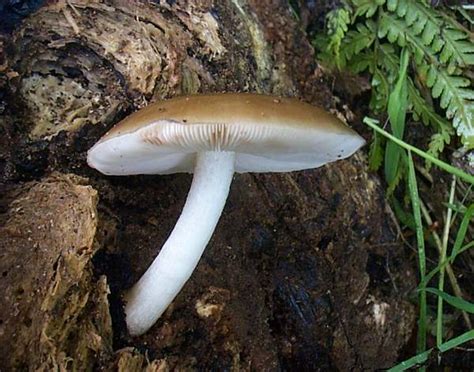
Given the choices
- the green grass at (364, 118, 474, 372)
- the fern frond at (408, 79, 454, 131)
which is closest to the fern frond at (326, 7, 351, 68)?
the fern frond at (408, 79, 454, 131)

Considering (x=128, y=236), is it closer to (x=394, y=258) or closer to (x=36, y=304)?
(x=36, y=304)

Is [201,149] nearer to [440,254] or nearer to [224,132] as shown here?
[224,132]

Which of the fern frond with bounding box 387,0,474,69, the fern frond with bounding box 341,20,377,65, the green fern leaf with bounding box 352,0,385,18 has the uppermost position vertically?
the fern frond with bounding box 387,0,474,69

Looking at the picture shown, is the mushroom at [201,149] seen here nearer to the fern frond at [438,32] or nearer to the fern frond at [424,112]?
the fern frond at [424,112]

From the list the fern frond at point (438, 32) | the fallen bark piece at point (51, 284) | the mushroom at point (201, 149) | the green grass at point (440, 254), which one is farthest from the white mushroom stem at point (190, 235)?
the fern frond at point (438, 32)

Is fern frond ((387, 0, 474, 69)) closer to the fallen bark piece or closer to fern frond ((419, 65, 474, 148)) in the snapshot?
fern frond ((419, 65, 474, 148))

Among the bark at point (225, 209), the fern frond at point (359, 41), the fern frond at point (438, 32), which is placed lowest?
the bark at point (225, 209)

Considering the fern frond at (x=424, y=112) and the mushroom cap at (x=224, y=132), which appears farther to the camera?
the fern frond at (x=424, y=112)
